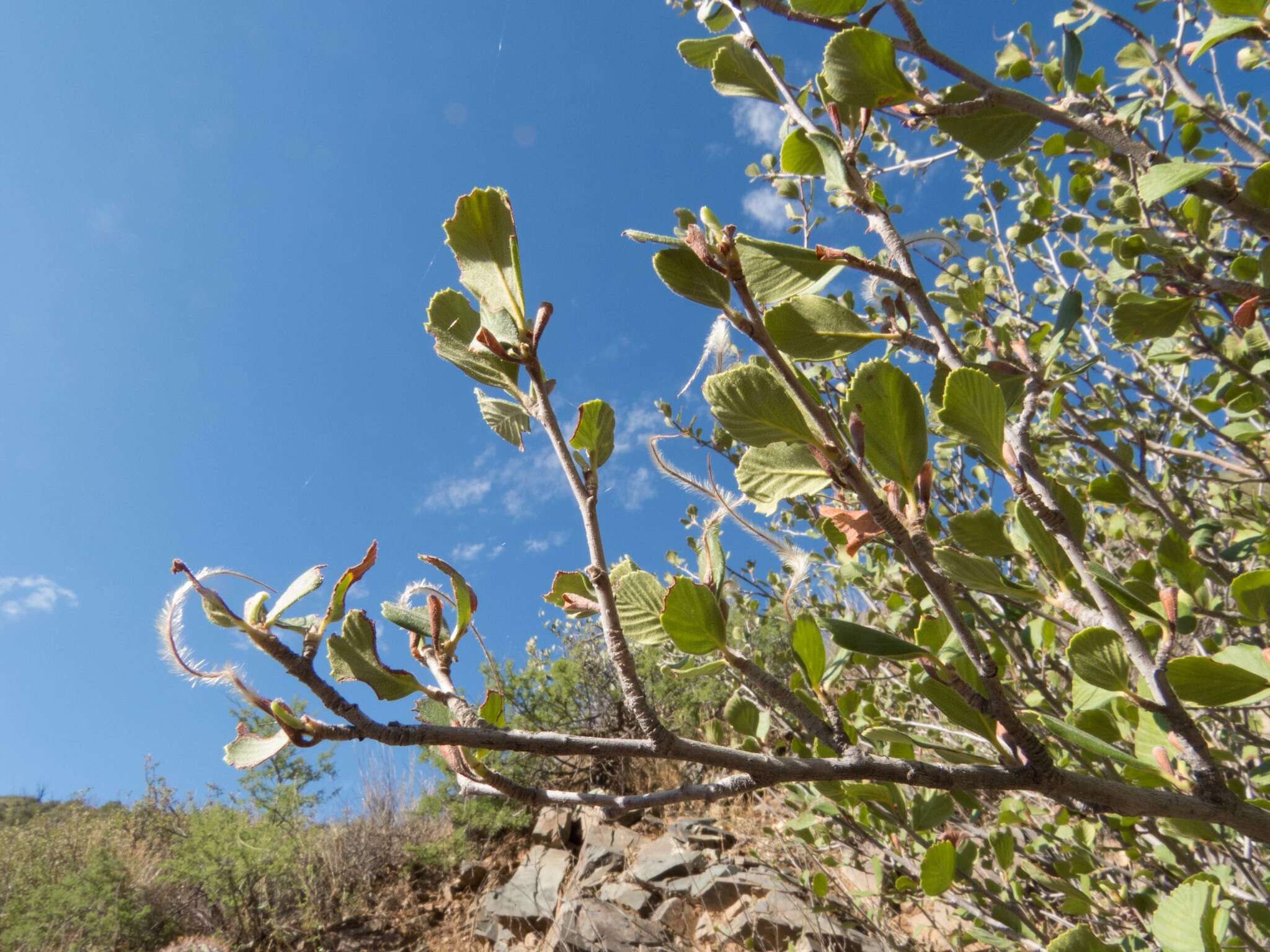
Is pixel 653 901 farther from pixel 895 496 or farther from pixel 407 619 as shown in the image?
pixel 895 496

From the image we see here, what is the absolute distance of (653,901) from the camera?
5.12 m

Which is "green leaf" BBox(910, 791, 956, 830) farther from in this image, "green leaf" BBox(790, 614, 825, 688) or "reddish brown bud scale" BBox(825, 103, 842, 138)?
"reddish brown bud scale" BBox(825, 103, 842, 138)

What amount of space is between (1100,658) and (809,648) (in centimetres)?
28

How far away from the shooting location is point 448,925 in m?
6.48

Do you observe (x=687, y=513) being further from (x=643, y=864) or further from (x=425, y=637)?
(x=643, y=864)

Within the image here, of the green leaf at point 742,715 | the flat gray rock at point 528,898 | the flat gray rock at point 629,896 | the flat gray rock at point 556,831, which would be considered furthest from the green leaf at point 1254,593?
the flat gray rock at point 556,831

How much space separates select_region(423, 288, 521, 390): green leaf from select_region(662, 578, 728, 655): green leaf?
0.83 ft

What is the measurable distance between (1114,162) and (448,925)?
24.2 ft

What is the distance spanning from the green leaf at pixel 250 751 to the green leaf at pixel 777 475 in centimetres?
46

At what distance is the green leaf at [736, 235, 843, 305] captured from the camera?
683mm

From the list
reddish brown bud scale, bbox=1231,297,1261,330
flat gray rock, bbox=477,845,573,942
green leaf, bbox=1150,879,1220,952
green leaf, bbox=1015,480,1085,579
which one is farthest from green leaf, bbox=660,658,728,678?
flat gray rock, bbox=477,845,573,942

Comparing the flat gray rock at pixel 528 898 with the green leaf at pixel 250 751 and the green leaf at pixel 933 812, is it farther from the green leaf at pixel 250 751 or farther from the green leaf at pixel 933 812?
the green leaf at pixel 250 751

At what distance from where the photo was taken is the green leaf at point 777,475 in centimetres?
62

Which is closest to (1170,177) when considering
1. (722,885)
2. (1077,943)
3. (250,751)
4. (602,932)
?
(1077,943)
